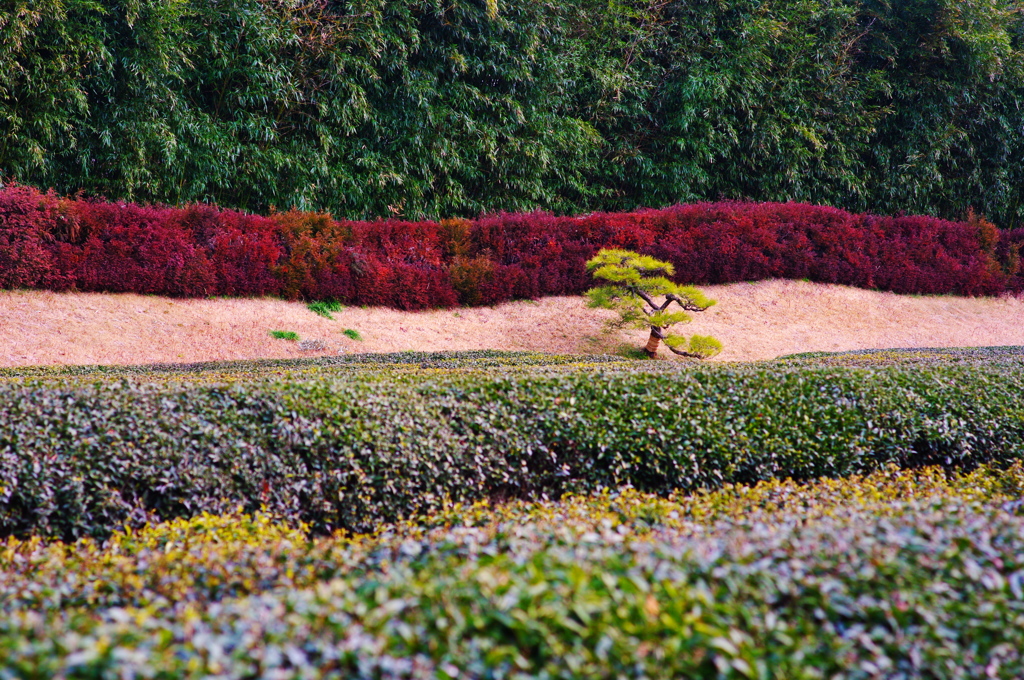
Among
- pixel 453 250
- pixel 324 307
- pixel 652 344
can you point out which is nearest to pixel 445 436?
pixel 652 344

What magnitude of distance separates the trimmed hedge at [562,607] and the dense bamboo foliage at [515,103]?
10182 mm

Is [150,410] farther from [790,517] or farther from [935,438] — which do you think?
A: [935,438]

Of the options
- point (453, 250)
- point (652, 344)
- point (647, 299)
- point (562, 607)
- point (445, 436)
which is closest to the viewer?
point (562, 607)

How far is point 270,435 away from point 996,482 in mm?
4005

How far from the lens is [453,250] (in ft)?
37.0

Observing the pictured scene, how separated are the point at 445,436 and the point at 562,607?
2319 mm

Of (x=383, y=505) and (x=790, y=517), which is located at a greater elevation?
(x=790, y=517)

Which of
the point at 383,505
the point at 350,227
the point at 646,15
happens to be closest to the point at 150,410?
the point at 383,505

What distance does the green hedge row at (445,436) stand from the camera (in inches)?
136

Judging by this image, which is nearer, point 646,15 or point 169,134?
point 169,134

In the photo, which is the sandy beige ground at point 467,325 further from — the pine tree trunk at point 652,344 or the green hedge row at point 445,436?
the green hedge row at point 445,436

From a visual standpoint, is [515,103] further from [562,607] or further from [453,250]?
[562,607]

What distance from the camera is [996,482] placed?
409cm

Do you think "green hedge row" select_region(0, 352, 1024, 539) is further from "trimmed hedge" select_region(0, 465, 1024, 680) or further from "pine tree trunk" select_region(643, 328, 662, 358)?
"pine tree trunk" select_region(643, 328, 662, 358)
